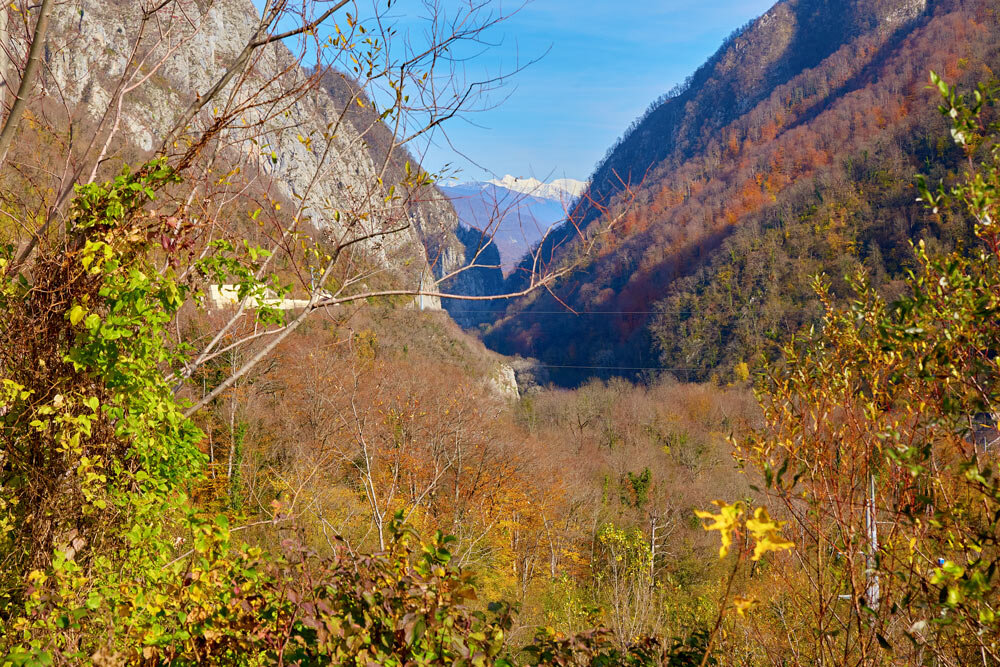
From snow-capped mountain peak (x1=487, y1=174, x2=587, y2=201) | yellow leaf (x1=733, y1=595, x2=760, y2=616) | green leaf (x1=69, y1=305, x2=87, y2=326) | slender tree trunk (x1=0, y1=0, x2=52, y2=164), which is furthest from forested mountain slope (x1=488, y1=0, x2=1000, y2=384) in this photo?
slender tree trunk (x1=0, y1=0, x2=52, y2=164)

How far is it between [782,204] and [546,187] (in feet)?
220

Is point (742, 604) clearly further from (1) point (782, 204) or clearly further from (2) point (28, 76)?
(1) point (782, 204)

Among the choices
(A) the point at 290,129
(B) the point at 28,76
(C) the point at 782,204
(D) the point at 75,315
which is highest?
(C) the point at 782,204

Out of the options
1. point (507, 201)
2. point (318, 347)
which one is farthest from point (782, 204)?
point (507, 201)

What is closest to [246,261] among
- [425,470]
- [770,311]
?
[425,470]

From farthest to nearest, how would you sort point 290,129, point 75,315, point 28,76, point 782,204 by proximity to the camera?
point 782,204 < point 290,129 < point 75,315 < point 28,76

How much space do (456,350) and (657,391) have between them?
17.0 m

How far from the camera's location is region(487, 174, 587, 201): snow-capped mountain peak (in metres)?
2.88

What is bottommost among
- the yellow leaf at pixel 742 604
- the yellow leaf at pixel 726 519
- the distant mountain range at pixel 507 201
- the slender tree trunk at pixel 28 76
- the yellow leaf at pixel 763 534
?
the yellow leaf at pixel 742 604

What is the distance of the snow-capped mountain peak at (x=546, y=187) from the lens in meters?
2.88

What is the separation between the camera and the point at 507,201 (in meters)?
2.91

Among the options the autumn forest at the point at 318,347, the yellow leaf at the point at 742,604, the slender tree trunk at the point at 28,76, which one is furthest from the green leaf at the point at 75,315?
the yellow leaf at the point at 742,604

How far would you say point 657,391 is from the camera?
48688 mm

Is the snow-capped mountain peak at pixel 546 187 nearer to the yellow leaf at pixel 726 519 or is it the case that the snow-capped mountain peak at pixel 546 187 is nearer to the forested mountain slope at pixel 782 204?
the yellow leaf at pixel 726 519
